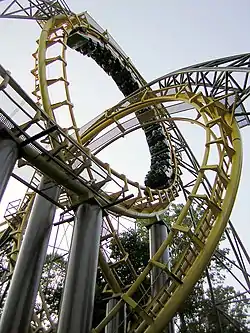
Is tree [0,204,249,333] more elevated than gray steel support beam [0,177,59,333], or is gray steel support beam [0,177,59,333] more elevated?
tree [0,204,249,333]

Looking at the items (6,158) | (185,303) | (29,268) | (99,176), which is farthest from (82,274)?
(185,303)

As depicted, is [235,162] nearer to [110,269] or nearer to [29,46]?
[110,269]

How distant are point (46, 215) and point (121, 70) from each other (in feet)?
25.6

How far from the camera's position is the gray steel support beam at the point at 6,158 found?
18.7 ft

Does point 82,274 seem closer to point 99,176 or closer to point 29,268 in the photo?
point 29,268

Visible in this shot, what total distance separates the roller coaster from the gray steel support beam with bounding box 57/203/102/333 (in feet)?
0.06

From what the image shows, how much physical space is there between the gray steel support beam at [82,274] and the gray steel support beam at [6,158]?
2.26 meters

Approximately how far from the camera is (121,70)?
13.7 m

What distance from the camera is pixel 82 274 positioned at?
6.94m

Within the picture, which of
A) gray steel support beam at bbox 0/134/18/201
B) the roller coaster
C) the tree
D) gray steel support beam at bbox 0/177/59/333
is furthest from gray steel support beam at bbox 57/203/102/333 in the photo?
the tree

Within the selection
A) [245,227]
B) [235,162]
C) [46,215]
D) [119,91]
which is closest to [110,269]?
[46,215]

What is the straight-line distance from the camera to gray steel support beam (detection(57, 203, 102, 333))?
21.1ft

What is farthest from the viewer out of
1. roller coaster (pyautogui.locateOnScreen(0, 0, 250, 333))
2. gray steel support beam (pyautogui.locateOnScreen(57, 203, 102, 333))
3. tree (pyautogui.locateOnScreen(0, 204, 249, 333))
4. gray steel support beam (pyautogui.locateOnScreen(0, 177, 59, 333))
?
tree (pyautogui.locateOnScreen(0, 204, 249, 333))

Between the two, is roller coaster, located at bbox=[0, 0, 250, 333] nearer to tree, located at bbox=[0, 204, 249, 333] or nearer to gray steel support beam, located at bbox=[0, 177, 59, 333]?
gray steel support beam, located at bbox=[0, 177, 59, 333]
